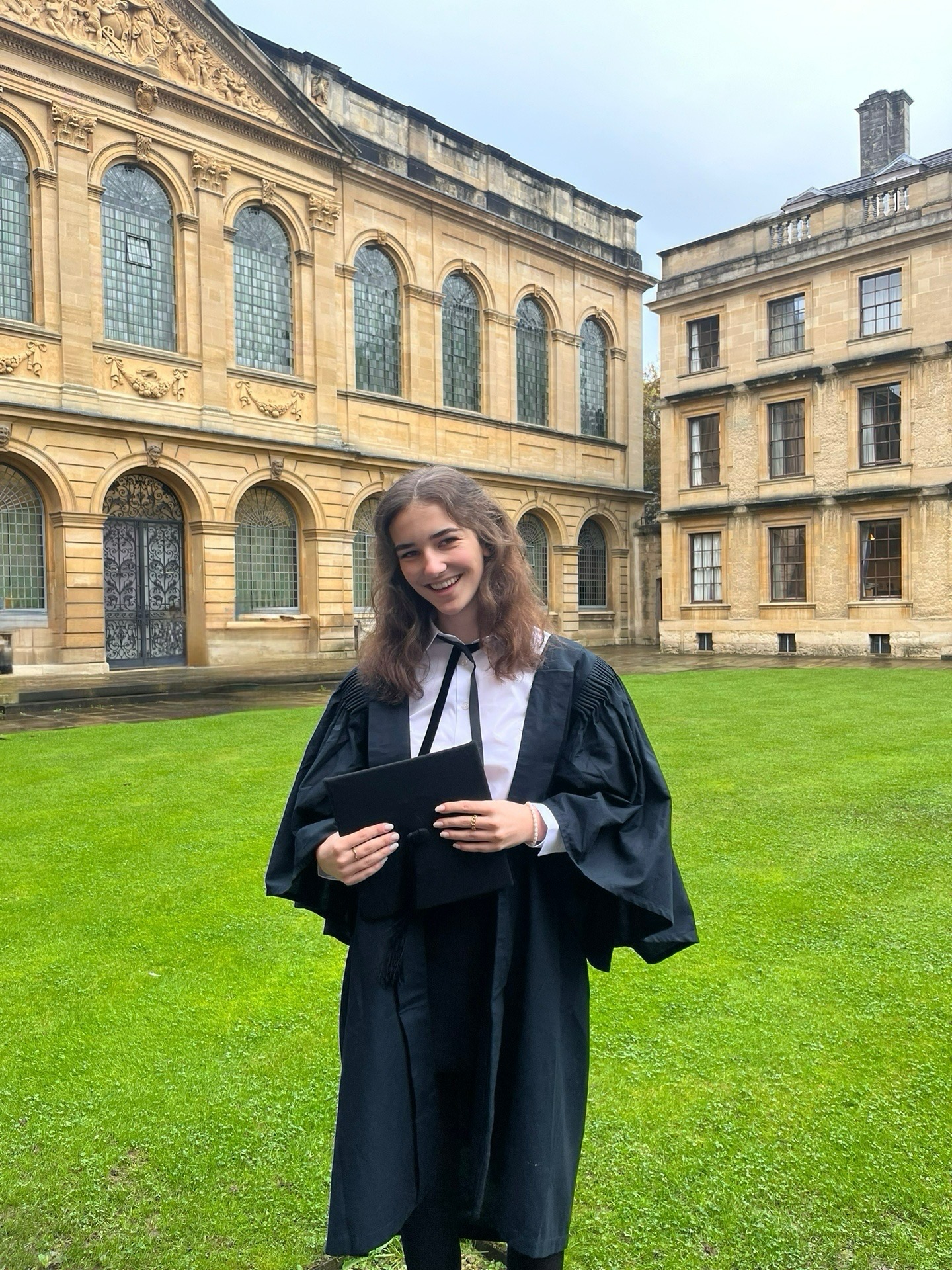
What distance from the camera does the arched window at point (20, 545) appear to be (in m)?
18.6

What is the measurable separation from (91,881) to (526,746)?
165 inches

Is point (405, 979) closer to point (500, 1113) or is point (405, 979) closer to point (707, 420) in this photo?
point (500, 1113)

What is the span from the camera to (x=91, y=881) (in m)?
5.24

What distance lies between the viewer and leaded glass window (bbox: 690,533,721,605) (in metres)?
28.9

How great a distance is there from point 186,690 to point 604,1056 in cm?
1510

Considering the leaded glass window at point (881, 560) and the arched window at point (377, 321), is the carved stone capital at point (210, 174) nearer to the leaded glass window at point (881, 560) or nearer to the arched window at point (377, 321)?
the arched window at point (377, 321)

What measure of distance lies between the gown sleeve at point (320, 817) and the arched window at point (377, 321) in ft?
78.1

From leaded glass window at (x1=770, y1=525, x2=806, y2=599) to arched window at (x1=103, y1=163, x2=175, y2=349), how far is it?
18.1 meters

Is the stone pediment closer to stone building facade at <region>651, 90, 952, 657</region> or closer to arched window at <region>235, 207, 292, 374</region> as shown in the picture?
arched window at <region>235, 207, 292, 374</region>

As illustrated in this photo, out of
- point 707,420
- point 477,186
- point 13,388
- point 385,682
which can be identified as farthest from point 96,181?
point 385,682

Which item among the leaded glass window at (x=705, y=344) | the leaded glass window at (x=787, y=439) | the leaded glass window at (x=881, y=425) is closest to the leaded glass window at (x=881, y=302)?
the leaded glass window at (x=881, y=425)

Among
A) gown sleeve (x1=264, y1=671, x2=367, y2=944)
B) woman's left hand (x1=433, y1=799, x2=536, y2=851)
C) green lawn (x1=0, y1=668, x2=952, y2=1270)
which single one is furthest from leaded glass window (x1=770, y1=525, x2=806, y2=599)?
woman's left hand (x1=433, y1=799, x2=536, y2=851)

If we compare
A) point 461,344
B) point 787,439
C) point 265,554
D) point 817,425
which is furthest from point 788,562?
point 265,554

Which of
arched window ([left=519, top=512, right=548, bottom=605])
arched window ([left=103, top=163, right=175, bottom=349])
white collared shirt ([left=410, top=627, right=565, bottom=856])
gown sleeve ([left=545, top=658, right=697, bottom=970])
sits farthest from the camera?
arched window ([left=519, top=512, right=548, bottom=605])
